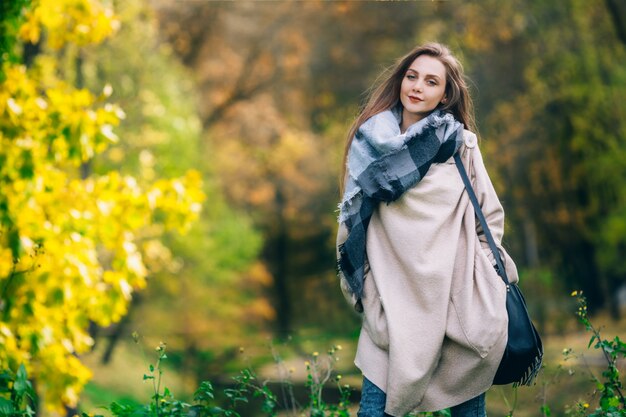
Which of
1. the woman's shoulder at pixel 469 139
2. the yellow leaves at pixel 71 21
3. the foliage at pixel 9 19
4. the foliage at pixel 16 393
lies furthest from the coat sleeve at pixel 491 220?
the yellow leaves at pixel 71 21

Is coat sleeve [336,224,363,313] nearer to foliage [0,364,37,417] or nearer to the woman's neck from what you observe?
the woman's neck

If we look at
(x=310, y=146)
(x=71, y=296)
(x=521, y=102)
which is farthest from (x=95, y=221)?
(x=310, y=146)

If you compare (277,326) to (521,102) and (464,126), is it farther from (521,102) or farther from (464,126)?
(464,126)

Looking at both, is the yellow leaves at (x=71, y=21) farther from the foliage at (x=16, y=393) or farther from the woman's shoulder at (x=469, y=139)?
the woman's shoulder at (x=469, y=139)

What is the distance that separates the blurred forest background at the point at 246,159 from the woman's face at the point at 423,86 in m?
2.06

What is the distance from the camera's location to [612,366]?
3184 millimetres

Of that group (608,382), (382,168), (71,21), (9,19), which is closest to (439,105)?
(382,168)

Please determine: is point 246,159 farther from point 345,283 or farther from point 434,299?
point 434,299

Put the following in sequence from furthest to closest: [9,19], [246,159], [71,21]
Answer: [246,159] < [71,21] < [9,19]

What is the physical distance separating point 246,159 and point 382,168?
18.3 metres

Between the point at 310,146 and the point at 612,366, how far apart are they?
1750 cm

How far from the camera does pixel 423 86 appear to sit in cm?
313

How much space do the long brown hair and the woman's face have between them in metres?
0.04

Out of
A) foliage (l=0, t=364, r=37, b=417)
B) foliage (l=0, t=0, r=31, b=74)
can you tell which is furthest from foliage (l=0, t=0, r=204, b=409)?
foliage (l=0, t=364, r=37, b=417)
